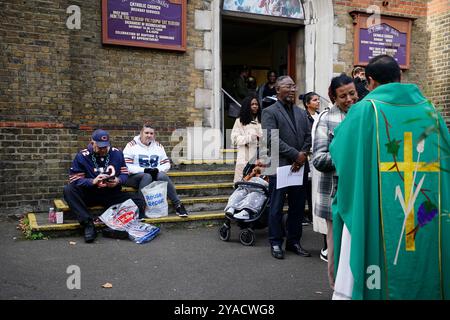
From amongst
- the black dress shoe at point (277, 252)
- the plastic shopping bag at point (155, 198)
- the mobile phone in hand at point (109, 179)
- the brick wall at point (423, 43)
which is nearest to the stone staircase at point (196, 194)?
the plastic shopping bag at point (155, 198)

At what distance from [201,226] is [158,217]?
664mm

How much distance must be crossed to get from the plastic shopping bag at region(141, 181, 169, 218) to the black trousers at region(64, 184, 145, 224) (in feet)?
0.36

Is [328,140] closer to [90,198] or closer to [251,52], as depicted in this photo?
[90,198]

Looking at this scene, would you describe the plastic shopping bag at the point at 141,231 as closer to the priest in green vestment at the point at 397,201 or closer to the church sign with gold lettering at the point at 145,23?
the priest in green vestment at the point at 397,201

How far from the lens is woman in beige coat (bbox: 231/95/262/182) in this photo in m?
6.78

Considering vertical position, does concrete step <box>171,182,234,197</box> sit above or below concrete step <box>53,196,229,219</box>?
above

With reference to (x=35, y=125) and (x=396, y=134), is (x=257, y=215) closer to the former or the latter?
(x=396, y=134)

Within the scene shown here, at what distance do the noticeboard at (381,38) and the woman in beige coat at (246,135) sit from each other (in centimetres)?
399

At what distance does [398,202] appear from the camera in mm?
2643

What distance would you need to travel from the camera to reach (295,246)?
5086 mm

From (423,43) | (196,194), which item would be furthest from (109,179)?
(423,43)

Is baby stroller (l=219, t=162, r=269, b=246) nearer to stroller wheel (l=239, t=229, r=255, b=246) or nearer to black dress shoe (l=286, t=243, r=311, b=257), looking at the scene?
stroller wheel (l=239, t=229, r=255, b=246)

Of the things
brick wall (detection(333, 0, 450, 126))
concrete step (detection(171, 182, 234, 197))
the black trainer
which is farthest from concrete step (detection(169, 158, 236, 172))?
brick wall (detection(333, 0, 450, 126))
